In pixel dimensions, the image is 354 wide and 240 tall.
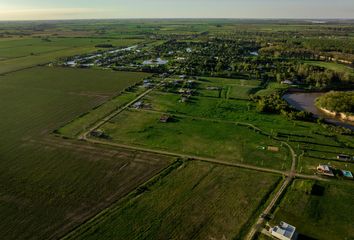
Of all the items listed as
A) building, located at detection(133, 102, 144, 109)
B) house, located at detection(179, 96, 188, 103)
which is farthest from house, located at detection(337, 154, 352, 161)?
building, located at detection(133, 102, 144, 109)

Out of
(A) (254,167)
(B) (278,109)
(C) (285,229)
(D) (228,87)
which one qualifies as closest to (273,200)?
(C) (285,229)

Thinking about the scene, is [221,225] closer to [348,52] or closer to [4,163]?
[4,163]

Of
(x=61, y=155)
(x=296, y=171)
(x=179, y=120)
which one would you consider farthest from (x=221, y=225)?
(x=179, y=120)

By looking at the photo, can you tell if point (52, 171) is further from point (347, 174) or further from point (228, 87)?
point (228, 87)

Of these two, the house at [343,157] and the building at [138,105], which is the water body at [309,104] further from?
the building at [138,105]

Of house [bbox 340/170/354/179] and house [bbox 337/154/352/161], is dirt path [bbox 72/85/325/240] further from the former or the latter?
house [bbox 337/154/352/161]

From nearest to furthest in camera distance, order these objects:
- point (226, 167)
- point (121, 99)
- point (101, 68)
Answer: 1. point (226, 167)
2. point (121, 99)
3. point (101, 68)
